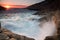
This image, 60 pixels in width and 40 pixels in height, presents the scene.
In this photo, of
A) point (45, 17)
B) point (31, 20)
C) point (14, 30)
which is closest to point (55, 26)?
point (45, 17)

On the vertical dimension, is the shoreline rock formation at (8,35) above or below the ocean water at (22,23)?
below

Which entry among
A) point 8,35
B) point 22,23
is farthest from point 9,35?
point 22,23

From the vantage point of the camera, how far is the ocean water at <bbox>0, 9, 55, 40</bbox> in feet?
5.07

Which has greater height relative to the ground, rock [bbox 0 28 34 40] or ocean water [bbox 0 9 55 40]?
ocean water [bbox 0 9 55 40]

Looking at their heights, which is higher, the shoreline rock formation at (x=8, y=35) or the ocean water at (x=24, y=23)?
the ocean water at (x=24, y=23)

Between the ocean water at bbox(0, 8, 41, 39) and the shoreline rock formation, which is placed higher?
the ocean water at bbox(0, 8, 41, 39)

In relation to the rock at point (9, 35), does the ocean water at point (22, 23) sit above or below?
above

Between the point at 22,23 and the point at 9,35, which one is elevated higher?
the point at 22,23

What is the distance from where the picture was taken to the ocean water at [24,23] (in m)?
1.54

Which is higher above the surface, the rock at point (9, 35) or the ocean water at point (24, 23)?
the ocean water at point (24, 23)

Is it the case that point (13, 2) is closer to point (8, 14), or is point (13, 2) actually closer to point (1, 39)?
point (8, 14)

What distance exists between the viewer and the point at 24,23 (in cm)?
157

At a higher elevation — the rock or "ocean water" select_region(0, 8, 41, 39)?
"ocean water" select_region(0, 8, 41, 39)

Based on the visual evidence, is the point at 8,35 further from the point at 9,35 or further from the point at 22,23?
the point at 22,23
